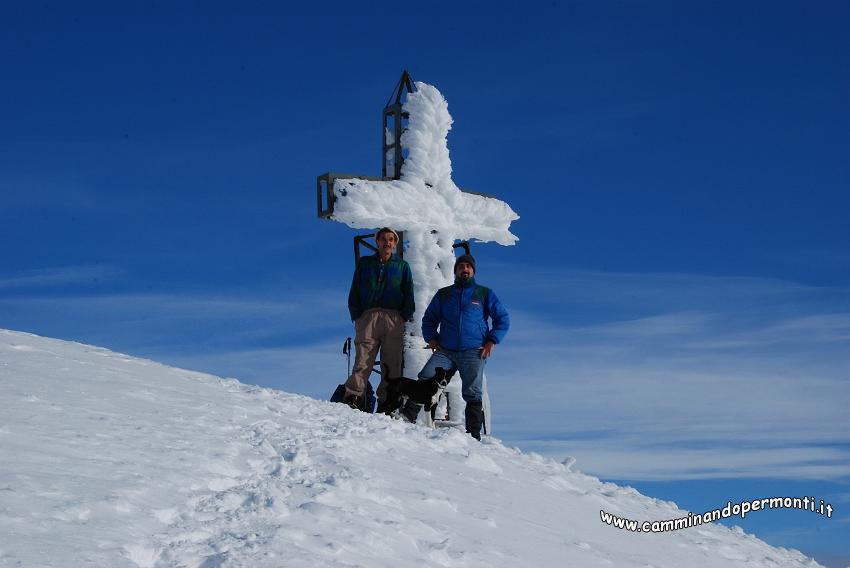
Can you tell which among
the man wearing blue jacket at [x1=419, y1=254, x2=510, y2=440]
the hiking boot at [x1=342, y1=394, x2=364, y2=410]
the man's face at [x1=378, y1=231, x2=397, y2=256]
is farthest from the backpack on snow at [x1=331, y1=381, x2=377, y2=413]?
the man's face at [x1=378, y1=231, x2=397, y2=256]

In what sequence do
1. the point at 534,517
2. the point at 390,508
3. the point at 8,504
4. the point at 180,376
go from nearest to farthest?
the point at 8,504, the point at 390,508, the point at 534,517, the point at 180,376

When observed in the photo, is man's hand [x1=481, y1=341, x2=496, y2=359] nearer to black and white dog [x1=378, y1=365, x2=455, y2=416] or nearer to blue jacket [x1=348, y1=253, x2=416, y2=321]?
black and white dog [x1=378, y1=365, x2=455, y2=416]

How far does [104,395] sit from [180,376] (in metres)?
1.99

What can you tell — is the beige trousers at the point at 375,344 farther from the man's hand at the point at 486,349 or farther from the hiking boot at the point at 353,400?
the man's hand at the point at 486,349

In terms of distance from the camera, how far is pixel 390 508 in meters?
5.45

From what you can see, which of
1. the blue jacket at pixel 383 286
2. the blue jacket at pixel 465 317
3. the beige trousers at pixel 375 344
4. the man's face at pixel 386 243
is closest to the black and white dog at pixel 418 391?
the blue jacket at pixel 465 317

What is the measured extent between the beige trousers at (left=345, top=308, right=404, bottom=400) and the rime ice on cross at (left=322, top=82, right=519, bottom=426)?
0.85 meters

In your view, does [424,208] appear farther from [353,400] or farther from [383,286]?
[353,400]

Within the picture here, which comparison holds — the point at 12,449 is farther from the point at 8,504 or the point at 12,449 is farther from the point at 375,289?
the point at 375,289

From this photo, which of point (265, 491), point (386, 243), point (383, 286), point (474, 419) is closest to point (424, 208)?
point (386, 243)

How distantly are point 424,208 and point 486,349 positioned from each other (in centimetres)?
319

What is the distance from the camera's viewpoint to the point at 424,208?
12023 millimetres

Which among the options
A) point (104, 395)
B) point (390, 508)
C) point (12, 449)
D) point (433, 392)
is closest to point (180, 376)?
point (104, 395)

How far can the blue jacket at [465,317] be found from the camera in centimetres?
948
